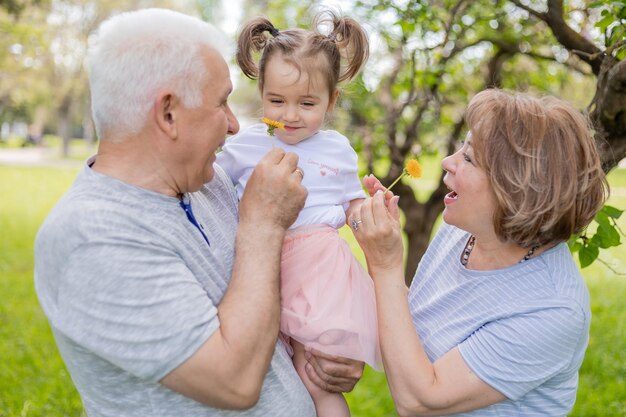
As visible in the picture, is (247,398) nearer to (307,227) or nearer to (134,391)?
(134,391)

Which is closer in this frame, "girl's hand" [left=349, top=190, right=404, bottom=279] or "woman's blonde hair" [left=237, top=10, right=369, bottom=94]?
"girl's hand" [left=349, top=190, right=404, bottom=279]

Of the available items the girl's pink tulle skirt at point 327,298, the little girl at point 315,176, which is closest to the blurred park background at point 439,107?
the little girl at point 315,176

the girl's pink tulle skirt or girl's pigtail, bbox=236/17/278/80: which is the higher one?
girl's pigtail, bbox=236/17/278/80

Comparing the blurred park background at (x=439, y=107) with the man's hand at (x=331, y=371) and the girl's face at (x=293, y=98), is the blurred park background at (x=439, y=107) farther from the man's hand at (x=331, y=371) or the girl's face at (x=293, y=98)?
the man's hand at (x=331, y=371)

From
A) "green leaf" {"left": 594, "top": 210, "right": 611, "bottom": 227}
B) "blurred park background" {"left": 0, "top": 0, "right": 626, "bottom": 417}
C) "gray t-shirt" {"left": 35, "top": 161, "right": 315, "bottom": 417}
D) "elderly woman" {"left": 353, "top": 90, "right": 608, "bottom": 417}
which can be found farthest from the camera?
"blurred park background" {"left": 0, "top": 0, "right": 626, "bottom": 417}

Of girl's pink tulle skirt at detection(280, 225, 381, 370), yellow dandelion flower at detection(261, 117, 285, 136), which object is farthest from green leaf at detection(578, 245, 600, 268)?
yellow dandelion flower at detection(261, 117, 285, 136)

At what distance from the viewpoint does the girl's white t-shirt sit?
2283mm

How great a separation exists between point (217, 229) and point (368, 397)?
3.07 meters

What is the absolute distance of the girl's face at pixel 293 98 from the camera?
89.0 inches

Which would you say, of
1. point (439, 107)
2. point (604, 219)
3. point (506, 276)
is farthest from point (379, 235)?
point (439, 107)

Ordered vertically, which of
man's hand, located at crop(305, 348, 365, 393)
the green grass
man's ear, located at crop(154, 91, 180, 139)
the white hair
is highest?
the white hair

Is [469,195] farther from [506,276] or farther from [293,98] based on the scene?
[293,98]

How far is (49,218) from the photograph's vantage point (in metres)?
1.65

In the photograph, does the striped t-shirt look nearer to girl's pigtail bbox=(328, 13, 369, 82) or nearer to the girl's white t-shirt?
the girl's white t-shirt
